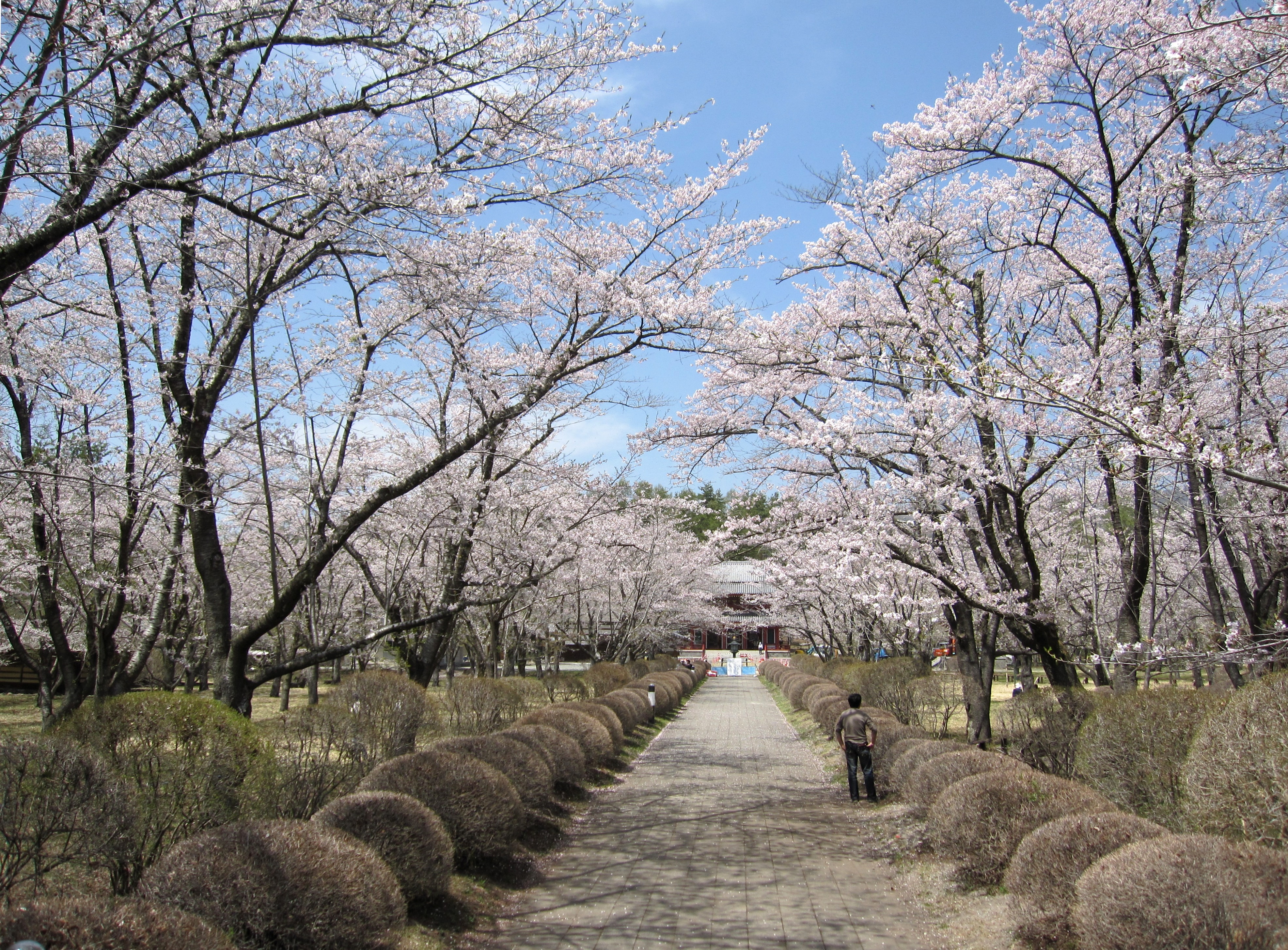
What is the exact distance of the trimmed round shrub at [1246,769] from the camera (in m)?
3.92

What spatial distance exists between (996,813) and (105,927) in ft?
17.7

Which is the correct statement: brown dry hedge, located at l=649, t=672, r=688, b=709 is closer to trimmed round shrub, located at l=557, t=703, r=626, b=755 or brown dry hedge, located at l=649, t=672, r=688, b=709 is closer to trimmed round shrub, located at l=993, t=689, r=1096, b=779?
trimmed round shrub, located at l=557, t=703, r=626, b=755

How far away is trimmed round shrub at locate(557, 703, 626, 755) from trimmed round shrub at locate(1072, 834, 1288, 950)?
8004 millimetres

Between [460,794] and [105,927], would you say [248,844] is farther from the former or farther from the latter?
[460,794]

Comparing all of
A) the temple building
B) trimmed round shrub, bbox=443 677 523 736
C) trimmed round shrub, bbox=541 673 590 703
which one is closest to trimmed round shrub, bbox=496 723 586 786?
trimmed round shrub, bbox=443 677 523 736

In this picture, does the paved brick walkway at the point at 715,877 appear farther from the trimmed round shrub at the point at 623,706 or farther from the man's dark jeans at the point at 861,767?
the trimmed round shrub at the point at 623,706

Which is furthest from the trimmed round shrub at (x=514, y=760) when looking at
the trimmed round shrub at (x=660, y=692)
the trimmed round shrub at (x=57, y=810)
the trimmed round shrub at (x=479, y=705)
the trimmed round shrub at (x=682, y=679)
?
the trimmed round shrub at (x=682, y=679)

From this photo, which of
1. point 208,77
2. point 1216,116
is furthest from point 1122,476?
point 208,77

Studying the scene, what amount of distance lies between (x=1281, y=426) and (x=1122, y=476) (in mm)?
3689

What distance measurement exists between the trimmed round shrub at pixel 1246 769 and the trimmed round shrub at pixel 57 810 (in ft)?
18.7

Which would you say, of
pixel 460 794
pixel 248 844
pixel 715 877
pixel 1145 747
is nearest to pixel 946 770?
pixel 1145 747

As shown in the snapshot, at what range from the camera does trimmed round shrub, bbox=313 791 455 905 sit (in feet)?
16.4

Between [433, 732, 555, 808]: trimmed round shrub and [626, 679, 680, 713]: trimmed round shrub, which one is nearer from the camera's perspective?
[433, 732, 555, 808]: trimmed round shrub

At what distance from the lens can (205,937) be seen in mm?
2979
